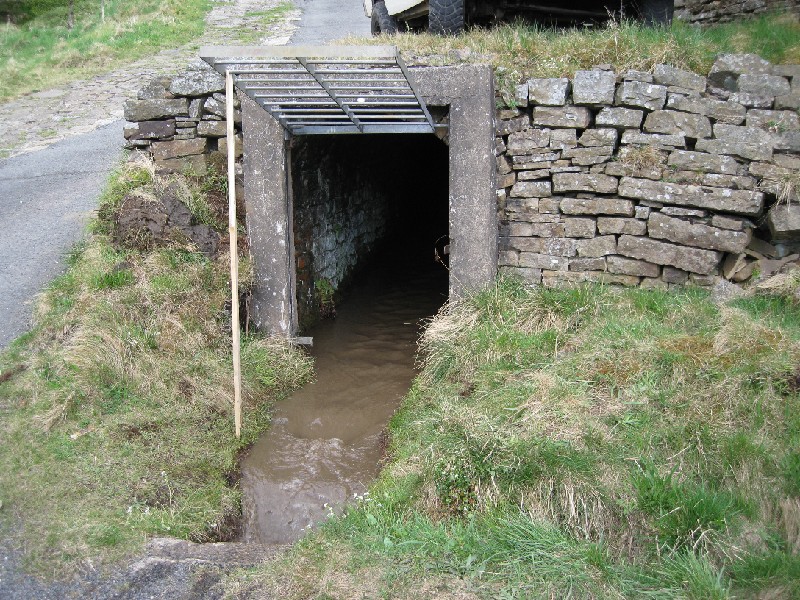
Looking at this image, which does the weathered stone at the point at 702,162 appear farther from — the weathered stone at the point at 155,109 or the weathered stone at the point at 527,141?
the weathered stone at the point at 155,109

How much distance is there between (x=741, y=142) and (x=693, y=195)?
56 centimetres

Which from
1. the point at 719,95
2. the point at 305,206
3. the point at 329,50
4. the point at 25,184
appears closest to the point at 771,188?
the point at 719,95

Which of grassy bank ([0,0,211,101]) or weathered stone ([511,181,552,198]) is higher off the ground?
grassy bank ([0,0,211,101])

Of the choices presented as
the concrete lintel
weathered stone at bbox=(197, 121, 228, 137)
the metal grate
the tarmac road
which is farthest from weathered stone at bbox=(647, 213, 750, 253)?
the tarmac road

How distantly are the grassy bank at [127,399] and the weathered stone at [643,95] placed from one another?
377 centimetres

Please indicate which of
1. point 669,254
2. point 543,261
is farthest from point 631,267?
point 543,261

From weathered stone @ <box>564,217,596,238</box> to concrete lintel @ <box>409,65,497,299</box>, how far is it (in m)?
0.66

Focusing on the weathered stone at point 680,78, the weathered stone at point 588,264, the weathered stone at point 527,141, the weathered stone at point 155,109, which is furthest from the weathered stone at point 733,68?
the weathered stone at point 155,109

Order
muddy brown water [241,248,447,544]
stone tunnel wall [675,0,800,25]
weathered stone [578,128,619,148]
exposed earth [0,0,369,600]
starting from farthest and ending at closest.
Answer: stone tunnel wall [675,0,800,25]
weathered stone [578,128,619,148]
muddy brown water [241,248,447,544]
exposed earth [0,0,369,600]

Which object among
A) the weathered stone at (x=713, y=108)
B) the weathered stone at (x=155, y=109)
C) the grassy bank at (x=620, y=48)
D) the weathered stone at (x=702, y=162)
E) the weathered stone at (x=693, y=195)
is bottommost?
the weathered stone at (x=693, y=195)

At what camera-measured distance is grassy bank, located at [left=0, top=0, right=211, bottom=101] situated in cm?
1388

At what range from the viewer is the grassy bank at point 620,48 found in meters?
6.06

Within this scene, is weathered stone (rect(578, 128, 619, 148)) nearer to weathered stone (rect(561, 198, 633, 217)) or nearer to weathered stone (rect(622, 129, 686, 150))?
weathered stone (rect(622, 129, 686, 150))

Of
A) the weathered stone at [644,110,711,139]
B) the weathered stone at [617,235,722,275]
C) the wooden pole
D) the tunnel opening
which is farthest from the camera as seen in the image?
the tunnel opening
